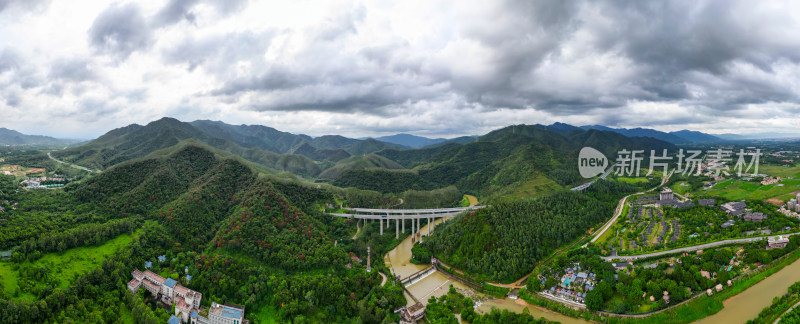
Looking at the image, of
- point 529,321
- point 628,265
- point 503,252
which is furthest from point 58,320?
point 628,265

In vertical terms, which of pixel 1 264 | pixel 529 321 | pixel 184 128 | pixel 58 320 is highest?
pixel 184 128

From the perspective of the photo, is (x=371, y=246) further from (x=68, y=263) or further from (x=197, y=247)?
(x=68, y=263)

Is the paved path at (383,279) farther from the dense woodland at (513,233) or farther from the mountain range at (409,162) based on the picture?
the mountain range at (409,162)

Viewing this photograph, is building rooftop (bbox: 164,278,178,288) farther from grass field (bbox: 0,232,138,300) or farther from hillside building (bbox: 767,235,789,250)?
hillside building (bbox: 767,235,789,250)

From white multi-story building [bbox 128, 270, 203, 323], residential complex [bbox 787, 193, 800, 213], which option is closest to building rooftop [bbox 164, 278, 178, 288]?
→ white multi-story building [bbox 128, 270, 203, 323]

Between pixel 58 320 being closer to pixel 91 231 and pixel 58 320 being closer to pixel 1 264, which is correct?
pixel 1 264
